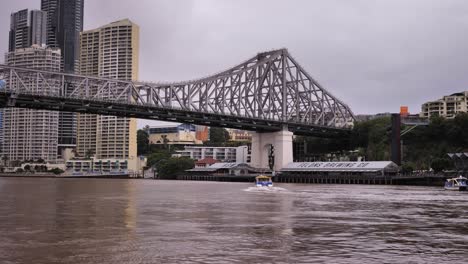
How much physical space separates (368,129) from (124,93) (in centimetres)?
6516

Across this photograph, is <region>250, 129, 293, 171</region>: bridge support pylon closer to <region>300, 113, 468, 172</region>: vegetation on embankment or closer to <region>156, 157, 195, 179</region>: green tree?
<region>300, 113, 468, 172</region>: vegetation on embankment

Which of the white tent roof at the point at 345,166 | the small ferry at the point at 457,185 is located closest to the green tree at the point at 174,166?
the white tent roof at the point at 345,166

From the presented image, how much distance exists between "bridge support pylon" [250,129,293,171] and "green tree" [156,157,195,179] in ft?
95.7

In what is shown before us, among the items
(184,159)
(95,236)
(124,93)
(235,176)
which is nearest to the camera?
(95,236)

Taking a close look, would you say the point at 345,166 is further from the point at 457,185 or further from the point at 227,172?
the point at 457,185

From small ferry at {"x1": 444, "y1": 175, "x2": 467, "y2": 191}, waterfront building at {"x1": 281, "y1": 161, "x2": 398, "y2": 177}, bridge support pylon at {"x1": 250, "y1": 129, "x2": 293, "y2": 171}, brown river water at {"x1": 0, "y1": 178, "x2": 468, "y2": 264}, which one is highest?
bridge support pylon at {"x1": 250, "y1": 129, "x2": 293, "y2": 171}

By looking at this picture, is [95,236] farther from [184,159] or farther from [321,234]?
[184,159]

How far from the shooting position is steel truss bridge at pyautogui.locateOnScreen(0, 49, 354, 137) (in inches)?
4373

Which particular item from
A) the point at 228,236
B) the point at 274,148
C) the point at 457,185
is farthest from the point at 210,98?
the point at 228,236

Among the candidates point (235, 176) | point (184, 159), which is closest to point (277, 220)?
point (235, 176)

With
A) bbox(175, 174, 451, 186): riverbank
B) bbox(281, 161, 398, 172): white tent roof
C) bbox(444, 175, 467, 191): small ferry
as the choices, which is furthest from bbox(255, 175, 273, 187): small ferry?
bbox(281, 161, 398, 172): white tent roof

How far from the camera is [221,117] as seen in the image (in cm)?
13412

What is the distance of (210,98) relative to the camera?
142500mm

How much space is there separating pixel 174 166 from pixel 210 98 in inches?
1786
